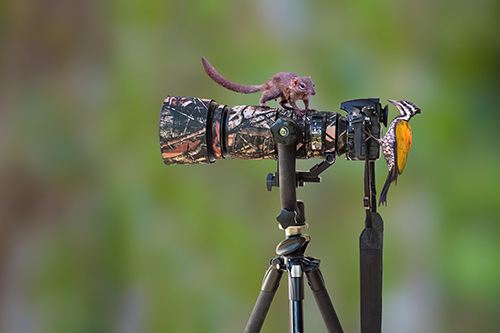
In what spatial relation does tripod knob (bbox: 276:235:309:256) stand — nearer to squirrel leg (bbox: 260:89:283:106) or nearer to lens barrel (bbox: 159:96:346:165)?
lens barrel (bbox: 159:96:346:165)

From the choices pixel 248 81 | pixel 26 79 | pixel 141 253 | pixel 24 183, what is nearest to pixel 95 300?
pixel 141 253

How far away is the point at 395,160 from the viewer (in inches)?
47.7

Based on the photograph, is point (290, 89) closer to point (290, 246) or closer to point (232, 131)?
point (232, 131)

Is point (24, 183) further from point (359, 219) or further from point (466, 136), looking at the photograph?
point (466, 136)

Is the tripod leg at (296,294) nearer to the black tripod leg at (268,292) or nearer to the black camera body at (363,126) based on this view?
the black tripod leg at (268,292)

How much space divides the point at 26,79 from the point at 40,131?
0.17 meters

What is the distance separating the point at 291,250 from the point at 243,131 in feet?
0.93

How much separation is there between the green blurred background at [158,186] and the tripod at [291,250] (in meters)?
0.54

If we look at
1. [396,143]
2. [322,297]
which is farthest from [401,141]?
[322,297]

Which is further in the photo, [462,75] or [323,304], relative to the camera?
[462,75]

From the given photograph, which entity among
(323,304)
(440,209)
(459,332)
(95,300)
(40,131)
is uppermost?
(40,131)

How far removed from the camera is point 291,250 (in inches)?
49.4

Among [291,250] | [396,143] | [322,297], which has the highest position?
[396,143]

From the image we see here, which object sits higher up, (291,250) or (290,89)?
(290,89)
